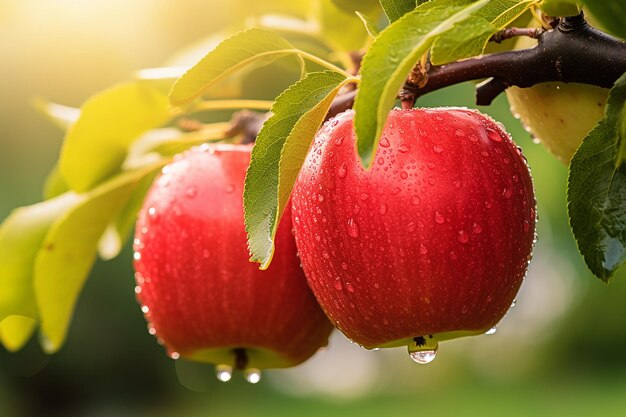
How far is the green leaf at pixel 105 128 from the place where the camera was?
914mm

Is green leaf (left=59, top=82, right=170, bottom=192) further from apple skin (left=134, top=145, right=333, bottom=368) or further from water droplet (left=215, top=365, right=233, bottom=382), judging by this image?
water droplet (left=215, top=365, right=233, bottom=382)

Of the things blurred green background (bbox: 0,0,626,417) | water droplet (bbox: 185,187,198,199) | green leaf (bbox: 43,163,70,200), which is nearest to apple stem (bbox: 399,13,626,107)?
water droplet (bbox: 185,187,198,199)

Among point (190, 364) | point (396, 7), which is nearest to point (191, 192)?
point (396, 7)

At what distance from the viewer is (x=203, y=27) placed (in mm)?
8289

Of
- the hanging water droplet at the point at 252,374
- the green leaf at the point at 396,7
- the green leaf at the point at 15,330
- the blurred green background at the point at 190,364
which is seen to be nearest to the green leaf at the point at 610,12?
the green leaf at the point at 396,7

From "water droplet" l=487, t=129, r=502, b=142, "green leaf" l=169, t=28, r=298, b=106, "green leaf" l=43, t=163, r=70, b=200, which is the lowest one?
"water droplet" l=487, t=129, r=502, b=142

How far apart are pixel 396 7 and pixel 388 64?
153 mm

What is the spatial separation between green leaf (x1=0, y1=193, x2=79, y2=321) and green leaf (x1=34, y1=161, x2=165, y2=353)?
0.04 ft

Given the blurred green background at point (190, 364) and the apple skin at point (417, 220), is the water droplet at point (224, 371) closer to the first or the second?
the apple skin at point (417, 220)

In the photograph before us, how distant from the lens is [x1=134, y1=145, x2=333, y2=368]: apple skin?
2.64 ft

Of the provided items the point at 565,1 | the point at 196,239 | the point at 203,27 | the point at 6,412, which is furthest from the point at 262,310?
the point at 6,412

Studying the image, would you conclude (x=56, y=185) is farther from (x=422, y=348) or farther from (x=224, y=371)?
(x=422, y=348)

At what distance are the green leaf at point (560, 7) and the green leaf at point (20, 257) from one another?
0.56 m

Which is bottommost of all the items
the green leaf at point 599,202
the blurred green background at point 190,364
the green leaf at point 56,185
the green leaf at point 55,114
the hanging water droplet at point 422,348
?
the hanging water droplet at point 422,348
